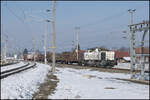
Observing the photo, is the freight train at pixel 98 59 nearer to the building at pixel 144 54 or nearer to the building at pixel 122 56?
the building at pixel 122 56

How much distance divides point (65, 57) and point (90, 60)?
15148 mm

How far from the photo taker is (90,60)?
1885 inches

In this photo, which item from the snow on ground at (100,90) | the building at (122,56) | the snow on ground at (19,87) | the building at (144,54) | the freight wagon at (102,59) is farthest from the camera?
the building at (122,56)

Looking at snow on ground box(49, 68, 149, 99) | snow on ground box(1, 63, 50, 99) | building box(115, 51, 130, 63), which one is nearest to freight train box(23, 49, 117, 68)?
building box(115, 51, 130, 63)

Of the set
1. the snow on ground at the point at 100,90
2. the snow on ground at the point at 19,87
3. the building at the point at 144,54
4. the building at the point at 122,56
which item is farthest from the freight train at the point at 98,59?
the snow on ground at the point at 100,90

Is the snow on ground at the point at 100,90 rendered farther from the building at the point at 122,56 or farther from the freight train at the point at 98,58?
the building at the point at 122,56

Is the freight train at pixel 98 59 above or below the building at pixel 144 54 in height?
below

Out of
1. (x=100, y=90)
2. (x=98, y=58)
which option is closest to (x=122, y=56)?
(x=98, y=58)

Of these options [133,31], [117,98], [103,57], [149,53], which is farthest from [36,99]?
[103,57]

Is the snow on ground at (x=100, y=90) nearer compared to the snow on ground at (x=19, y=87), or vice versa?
the snow on ground at (x=19, y=87)

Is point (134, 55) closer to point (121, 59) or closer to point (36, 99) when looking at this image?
point (36, 99)

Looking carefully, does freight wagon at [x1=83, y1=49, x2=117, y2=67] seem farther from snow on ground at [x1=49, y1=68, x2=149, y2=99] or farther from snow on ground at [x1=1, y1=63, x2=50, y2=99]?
snow on ground at [x1=49, y1=68, x2=149, y2=99]

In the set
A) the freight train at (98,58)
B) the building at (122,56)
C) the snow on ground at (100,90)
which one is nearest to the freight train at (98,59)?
the freight train at (98,58)

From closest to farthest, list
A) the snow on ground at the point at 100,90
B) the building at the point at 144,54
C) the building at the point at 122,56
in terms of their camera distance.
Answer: the snow on ground at the point at 100,90, the building at the point at 144,54, the building at the point at 122,56
